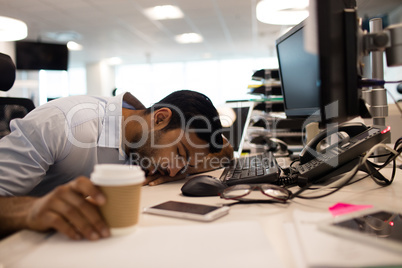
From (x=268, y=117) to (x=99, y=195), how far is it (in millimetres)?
1572

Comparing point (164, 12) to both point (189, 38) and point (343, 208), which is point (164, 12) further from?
point (343, 208)

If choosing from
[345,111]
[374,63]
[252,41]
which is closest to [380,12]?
[252,41]

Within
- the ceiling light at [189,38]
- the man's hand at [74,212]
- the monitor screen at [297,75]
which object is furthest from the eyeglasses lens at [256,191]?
the ceiling light at [189,38]

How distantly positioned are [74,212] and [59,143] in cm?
46

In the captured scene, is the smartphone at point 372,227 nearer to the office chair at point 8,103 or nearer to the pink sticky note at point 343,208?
the pink sticky note at point 343,208

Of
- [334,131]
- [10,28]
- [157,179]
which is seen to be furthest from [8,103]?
[10,28]

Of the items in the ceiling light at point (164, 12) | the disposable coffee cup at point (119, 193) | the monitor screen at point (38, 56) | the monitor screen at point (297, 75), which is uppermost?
the ceiling light at point (164, 12)

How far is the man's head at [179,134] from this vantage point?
1.04 metres

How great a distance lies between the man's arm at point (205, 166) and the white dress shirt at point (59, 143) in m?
0.16

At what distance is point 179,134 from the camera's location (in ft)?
3.46

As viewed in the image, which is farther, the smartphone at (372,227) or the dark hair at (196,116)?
the dark hair at (196,116)

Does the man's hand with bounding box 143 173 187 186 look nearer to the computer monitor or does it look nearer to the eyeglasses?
the eyeglasses

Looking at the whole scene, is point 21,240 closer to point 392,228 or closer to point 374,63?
point 392,228

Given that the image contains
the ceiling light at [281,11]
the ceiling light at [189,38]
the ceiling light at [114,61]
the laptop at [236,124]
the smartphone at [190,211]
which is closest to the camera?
the smartphone at [190,211]
